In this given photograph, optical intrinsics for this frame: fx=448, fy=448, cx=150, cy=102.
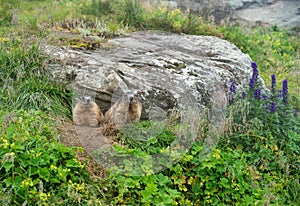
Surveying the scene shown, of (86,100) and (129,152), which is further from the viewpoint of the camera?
(86,100)

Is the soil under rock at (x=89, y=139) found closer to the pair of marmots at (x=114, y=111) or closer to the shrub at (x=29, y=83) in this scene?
the pair of marmots at (x=114, y=111)

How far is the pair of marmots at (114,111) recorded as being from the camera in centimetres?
638

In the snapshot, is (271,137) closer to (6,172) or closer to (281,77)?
(6,172)

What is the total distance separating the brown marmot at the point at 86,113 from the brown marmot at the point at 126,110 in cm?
25

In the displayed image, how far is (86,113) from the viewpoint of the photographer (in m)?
6.35

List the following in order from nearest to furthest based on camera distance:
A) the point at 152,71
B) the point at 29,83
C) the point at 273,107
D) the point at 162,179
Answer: the point at 162,179, the point at 273,107, the point at 29,83, the point at 152,71

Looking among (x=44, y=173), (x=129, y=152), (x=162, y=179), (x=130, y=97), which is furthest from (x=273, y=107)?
(x=44, y=173)

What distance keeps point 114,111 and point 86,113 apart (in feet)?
1.40

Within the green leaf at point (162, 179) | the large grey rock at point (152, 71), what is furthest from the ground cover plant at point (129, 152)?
the large grey rock at point (152, 71)

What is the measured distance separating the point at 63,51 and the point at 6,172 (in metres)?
3.31

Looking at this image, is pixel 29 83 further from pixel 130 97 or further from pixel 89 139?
pixel 130 97

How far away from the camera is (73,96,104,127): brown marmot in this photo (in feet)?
20.9

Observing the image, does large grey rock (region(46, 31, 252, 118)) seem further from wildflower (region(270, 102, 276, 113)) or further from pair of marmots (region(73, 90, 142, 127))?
wildflower (region(270, 102, 276, 113))

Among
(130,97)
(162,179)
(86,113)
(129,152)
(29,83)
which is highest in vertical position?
(130,97)
